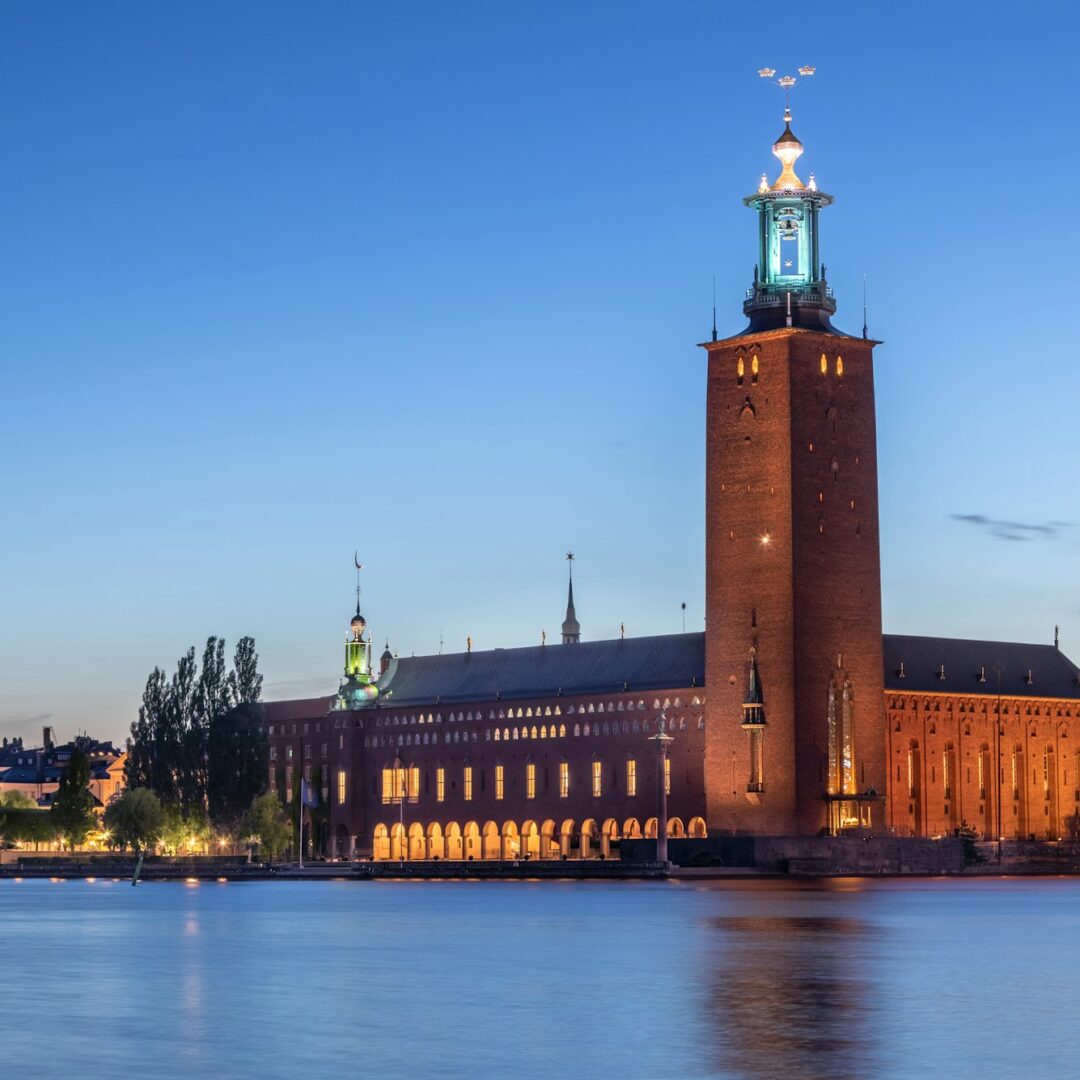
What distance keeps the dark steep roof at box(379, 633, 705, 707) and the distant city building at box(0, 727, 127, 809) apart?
52.1 meters

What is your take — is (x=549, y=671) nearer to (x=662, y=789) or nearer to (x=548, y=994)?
(x=662, y=789)

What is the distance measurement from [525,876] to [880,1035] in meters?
66.2

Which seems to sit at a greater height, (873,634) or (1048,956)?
(873,634)

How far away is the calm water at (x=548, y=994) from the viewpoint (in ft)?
69.3

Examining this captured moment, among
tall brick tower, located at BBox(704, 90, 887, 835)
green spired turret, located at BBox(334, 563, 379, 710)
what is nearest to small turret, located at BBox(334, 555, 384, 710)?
green spired turret, located at BBox(334, 563, 379, 710)

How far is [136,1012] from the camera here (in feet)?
84.1

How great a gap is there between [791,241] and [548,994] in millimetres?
64577

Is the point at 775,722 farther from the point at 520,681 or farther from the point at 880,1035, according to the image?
the point at 880,1035

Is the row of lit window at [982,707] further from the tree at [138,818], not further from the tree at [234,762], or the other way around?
the tree at [138,818]

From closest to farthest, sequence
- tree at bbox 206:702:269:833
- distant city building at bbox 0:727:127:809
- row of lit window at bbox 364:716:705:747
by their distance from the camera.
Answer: tree at bbox 206:702:269:833 → row of lit window at bbox 364:716:705:747 → distant city building at bbox 0:727:127:809

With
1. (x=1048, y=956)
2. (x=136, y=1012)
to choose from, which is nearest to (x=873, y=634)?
(x=1048, y=956)

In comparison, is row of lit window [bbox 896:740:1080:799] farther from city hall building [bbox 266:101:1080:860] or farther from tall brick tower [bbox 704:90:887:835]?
tall brick tower [bbox 704:90:887:835]

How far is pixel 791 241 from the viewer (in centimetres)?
8956

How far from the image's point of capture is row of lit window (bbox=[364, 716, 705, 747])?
96738 mm
